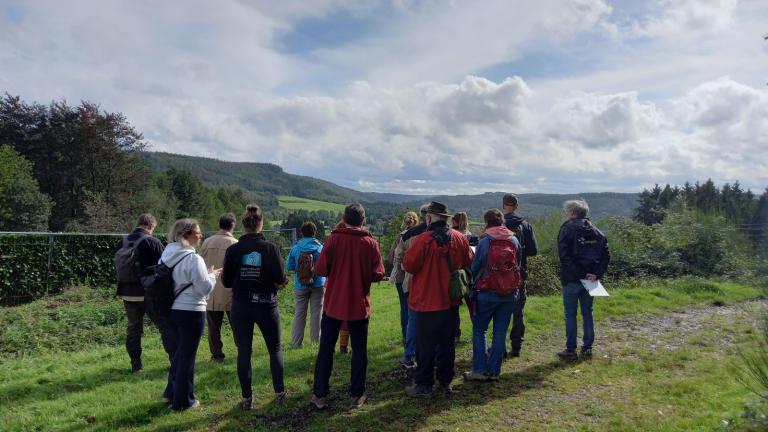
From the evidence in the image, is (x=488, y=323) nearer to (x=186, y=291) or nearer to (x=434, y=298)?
(x=434, y=298)

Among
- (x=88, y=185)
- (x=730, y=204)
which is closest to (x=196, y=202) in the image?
(x=88, y=185)

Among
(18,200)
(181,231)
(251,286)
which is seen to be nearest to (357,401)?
(251,286)

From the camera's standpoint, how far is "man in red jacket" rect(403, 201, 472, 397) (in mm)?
4887

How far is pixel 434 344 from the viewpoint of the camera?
4.95 metres

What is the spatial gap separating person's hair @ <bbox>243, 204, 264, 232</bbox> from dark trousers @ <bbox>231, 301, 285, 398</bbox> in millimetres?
761

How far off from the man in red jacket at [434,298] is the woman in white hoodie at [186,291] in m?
2.10

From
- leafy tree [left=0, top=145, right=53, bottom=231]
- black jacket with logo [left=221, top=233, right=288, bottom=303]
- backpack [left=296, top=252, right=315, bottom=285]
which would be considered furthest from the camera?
leafy tree [left=0, top=145, right=53, bottom=231]

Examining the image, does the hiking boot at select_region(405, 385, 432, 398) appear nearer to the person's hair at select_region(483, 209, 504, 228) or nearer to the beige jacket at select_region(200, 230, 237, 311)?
the person's hair at select_region(483, 209, 504, 228)

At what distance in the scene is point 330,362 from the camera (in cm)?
474

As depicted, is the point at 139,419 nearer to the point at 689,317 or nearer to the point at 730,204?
the point at 689,317

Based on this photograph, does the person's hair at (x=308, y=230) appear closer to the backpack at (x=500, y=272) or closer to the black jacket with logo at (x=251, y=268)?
the black jacket with logo at (x=251, y=268)

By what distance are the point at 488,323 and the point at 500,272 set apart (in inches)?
24.7

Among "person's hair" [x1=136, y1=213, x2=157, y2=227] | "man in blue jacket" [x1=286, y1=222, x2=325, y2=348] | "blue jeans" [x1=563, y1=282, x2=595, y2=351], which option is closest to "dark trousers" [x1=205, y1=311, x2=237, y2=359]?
"man in blue jacket" [x1=286, y1=222, x2=325, y2=348]

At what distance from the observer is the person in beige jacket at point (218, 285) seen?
6109mm
